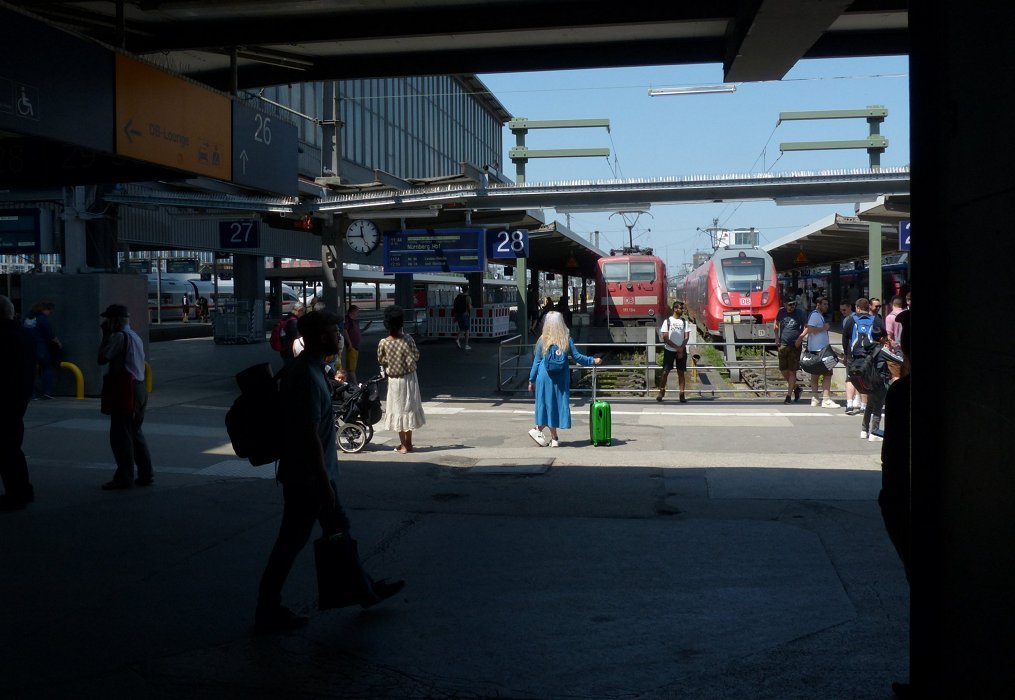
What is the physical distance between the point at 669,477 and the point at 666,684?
5525 millimetres

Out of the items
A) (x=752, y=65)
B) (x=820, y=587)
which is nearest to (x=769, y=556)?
(x=820, y=587)

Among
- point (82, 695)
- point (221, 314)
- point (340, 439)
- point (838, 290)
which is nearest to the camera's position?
point (82, 695)

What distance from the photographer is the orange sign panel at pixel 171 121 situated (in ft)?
25.1

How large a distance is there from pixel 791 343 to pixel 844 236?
16322mm

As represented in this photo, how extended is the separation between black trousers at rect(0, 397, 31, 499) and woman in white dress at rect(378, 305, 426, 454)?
14.0ft

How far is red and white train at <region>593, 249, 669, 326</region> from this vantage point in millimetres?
37188

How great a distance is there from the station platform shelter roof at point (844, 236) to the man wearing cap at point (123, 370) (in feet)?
52.1

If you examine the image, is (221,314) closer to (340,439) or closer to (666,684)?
(340,439)

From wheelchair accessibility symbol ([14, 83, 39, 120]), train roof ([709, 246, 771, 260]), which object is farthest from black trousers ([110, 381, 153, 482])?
train roof ([709, 246, 771, 260])

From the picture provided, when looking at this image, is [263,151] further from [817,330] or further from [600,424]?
[817,330]

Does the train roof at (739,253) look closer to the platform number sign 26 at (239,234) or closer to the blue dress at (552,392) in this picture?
the platform number sign 26 at (239,234)

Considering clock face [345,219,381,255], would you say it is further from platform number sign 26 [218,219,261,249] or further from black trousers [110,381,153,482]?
black trousers [110,381,153,482]

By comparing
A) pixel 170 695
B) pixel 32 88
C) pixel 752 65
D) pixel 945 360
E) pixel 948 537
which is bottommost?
pixel 170 695

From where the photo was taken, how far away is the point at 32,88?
6.76 metres
